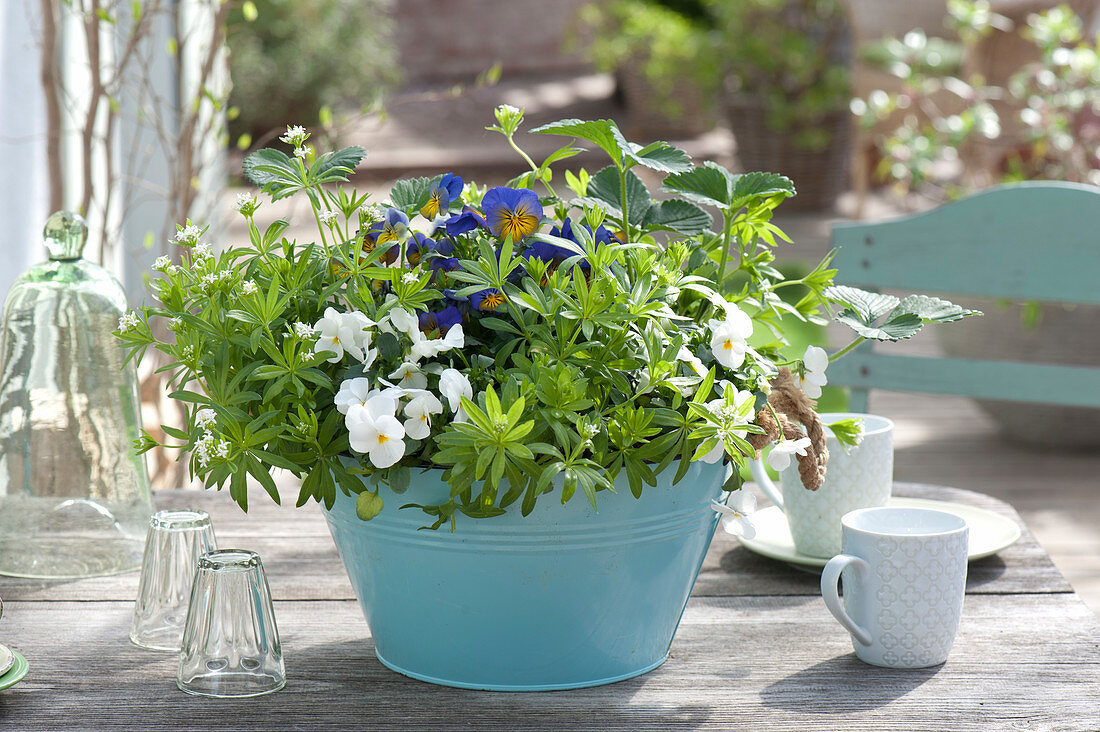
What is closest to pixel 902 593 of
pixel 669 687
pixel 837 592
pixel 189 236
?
pixel 837 592

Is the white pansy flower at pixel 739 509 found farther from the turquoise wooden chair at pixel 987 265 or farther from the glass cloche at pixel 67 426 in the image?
the turquoise wooden chair at pixel 987 265

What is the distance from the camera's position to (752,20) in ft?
19.1

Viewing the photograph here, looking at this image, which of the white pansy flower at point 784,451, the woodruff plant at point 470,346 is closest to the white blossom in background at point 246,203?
the woodruff plant at point 470,346

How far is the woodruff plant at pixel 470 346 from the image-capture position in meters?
0.57

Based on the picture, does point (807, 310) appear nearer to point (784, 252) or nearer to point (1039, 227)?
point (1039, 227)

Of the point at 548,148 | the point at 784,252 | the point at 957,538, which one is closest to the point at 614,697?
the point at 957,538

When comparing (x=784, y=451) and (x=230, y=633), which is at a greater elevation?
(x=784, y=451)

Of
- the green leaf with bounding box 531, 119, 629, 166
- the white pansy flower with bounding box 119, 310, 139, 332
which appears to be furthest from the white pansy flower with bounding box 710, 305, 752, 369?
the white pansy flower with bounding box 119, 310, 139, 332

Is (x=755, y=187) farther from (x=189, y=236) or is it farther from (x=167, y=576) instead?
(x=167, y=576)

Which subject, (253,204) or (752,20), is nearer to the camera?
(253,204)

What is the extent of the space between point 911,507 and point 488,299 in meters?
0.41

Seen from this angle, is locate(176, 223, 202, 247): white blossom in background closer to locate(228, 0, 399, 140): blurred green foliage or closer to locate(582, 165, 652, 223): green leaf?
locate(582, 165, 652, 223): green leaf

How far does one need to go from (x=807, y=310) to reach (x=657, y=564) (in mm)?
186

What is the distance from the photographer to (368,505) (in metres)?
0.60
